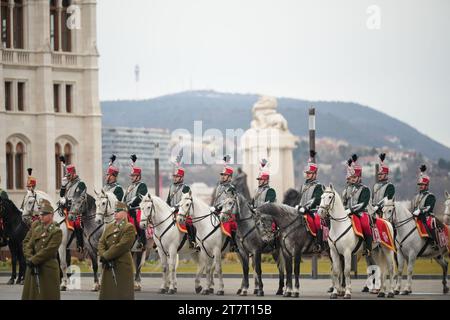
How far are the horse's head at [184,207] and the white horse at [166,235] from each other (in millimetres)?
619

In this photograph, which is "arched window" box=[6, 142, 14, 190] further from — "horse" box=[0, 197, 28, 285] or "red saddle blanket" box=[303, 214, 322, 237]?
"red saddle blanket" box=[303, 214, 322, 237]

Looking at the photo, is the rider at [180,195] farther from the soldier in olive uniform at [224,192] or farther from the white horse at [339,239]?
the white horse at [339,239]

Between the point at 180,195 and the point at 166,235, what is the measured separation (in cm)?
130

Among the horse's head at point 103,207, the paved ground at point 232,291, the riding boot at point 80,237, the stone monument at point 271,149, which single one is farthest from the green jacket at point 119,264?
the stone monument at point 271,149

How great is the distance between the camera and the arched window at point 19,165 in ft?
260

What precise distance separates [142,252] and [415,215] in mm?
7045

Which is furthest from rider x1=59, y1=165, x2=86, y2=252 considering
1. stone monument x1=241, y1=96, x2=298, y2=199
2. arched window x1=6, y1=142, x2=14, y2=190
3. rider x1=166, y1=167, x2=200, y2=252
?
arched window x1=6, y1=142, x2=14, y2=190

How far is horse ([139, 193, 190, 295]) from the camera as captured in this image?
31672 mm

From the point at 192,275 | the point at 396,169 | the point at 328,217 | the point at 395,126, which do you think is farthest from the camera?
the point at 395,126

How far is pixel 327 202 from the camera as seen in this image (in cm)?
2870

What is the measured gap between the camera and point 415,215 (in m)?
31.0

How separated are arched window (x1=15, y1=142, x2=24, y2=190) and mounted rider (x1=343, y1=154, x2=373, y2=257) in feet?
167
